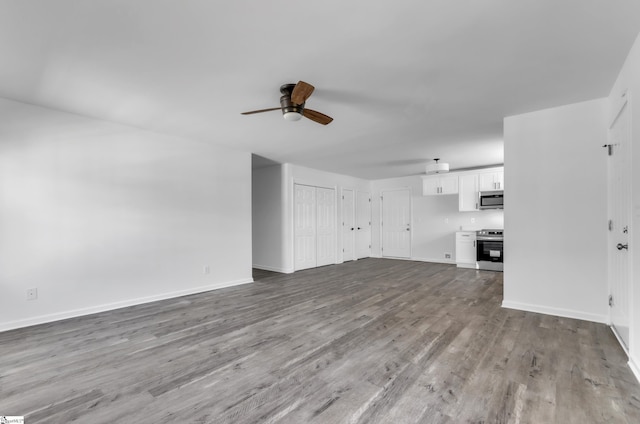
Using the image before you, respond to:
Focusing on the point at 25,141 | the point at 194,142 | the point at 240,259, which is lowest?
the point at 240,259

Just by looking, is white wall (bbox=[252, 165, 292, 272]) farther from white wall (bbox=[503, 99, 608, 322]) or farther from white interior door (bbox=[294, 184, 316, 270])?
white wall (bbox=[503, 99, 608, 322])

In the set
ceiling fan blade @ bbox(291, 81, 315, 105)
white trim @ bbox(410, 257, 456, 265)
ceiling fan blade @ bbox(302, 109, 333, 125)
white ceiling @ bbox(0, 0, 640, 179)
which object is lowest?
white trim @ bbox(410, 257, 456, 265)

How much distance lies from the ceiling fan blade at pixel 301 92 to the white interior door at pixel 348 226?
5.36 meters

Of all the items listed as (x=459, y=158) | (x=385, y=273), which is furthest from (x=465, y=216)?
(x=385, y=273)

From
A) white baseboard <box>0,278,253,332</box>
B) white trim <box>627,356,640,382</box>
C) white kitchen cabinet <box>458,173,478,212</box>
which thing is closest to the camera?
white trim <box>627,356,640,382</box>

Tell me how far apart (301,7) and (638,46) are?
2.31 m

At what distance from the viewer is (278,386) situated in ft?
6.41

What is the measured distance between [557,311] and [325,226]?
4795 millimetres

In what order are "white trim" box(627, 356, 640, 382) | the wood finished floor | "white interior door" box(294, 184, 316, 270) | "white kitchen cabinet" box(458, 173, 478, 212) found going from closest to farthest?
the wood finished floor, "white trim" box(627, 356, 640, 382), "white interior door" box(294, 184, 316, 270), "white kitchen cabinet" box(458, 173, 478, 212)

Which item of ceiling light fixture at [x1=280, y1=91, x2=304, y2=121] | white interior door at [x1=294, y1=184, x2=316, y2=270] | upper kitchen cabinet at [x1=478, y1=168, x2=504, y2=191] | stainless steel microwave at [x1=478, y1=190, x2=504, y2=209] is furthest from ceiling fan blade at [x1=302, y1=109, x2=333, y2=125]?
upper kitchen cabinet at [x1=478, y1=168, x2=504, y2=191]

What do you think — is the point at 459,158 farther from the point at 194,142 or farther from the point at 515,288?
the point at 194,142

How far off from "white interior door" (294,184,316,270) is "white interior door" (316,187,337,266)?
15 centimetres

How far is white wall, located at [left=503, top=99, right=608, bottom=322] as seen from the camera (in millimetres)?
3088

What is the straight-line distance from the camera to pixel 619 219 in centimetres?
269
